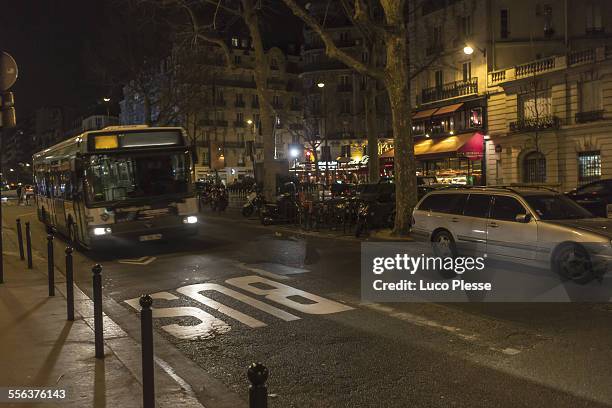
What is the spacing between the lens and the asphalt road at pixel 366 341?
525 centimetres

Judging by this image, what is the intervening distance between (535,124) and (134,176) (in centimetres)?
2705

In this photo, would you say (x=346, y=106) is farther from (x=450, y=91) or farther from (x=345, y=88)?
(x=450, y=91)

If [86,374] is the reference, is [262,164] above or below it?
above

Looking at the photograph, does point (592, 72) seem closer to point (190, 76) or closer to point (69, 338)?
point (190, 76)

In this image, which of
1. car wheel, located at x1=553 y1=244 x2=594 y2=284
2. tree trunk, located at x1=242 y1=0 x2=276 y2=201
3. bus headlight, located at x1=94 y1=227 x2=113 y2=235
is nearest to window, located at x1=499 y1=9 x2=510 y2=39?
tree trunk, located at x1=242 y1=0 x2=276 y2=201

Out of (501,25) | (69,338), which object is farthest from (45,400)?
(501,25)

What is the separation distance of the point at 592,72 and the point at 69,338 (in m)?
32.1

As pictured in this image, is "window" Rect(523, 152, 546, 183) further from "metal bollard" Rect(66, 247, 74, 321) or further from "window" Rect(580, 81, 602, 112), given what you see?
"metal bollard" Rect(66, 247, 74, 321)

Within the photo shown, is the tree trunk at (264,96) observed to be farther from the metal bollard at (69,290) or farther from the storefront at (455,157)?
the metal bollard at (69,290)

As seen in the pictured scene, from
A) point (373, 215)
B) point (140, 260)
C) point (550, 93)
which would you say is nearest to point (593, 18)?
point (550, 93)

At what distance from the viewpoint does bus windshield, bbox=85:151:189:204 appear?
47.5ft

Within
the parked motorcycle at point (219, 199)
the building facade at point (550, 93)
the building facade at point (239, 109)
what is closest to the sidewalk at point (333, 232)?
the parked motorcycle at point (219, 199)

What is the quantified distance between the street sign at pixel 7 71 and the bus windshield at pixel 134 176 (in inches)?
154

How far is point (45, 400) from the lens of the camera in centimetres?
503
